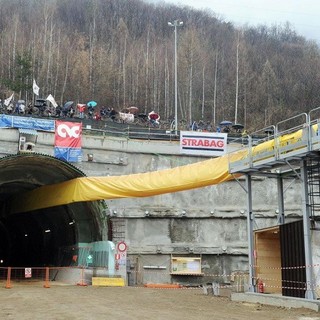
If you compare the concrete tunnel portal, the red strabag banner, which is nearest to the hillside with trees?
the concrete tunnel portal

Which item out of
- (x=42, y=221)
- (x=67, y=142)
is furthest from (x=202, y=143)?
(x=42, y=221)

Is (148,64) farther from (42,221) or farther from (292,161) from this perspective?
(292,161)

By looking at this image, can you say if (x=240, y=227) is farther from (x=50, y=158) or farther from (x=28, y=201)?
(x=28, y=201)

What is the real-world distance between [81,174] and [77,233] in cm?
576

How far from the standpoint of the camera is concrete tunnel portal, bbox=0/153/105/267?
29.3 m

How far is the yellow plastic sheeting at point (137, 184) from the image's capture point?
2128 centimetres

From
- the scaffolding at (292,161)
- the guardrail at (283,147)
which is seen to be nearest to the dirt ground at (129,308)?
the scaffolding at (292,161)

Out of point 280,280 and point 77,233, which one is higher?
point 77,233

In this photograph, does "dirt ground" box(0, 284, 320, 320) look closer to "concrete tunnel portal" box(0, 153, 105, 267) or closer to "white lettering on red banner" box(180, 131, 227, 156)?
"concrete tunnel portal" box(0, 153, 105, 267)

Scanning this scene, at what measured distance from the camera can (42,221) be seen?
39.1 metres

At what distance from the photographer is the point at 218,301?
2000cm

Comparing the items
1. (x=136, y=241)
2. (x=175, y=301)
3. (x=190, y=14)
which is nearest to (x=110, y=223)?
(x=136, y=241)

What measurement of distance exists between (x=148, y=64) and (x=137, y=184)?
238 feet

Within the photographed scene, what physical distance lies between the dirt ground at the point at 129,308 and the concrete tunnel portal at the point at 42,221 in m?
8.38
